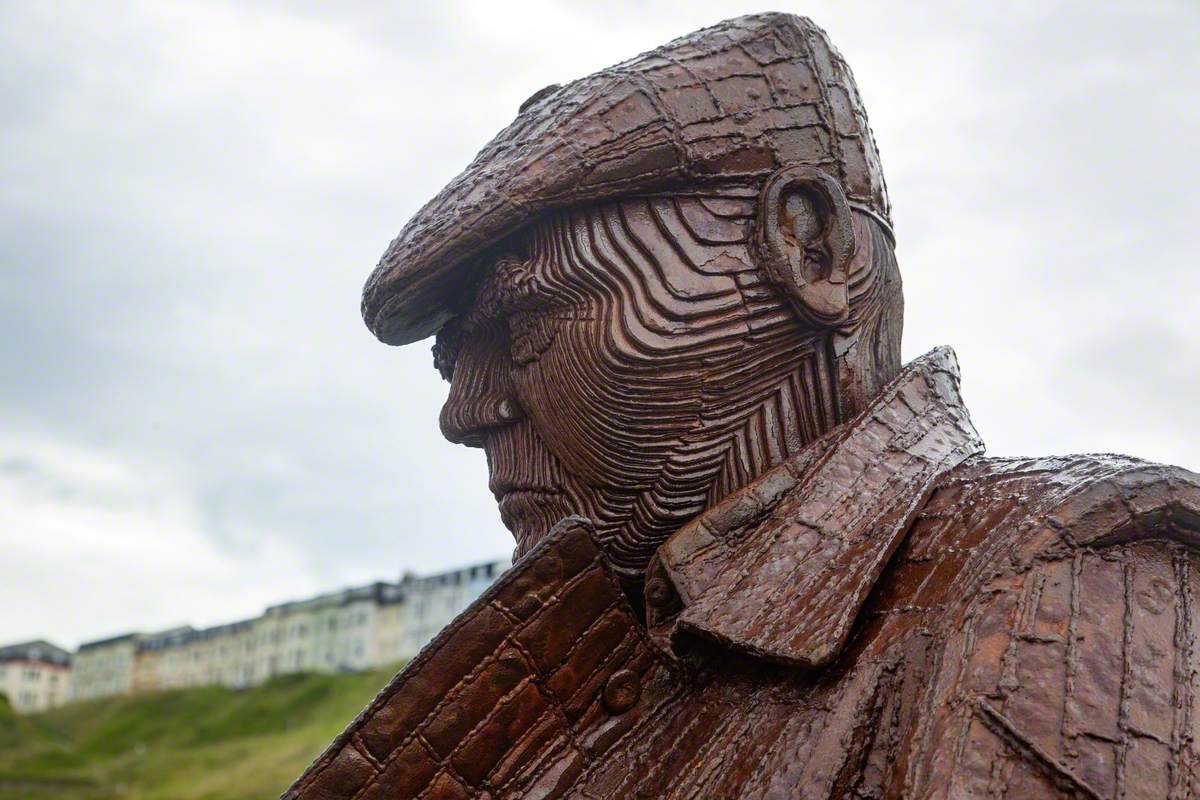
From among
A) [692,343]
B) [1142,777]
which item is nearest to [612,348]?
[692,343]

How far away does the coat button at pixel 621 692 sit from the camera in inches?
105

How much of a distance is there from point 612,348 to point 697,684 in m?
0.70

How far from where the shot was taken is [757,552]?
2598 mm

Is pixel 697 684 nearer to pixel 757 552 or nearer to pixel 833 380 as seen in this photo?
pixel 757 552

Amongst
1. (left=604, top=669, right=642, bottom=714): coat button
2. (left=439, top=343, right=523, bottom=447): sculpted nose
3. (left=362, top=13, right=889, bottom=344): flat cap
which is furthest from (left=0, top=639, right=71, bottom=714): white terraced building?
(left=604, top=669, right=642, bottom=714): coat button

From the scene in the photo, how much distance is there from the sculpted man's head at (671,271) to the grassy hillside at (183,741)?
12457mm

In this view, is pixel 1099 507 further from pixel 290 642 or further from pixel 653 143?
pixel 290 642

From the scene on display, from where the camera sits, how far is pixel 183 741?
74.5ft

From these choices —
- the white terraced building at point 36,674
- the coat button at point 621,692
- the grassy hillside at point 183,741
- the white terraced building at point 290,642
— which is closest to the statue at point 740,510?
the coat button at point 621,692

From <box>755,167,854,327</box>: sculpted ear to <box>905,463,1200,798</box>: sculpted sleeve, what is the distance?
2.46 feet

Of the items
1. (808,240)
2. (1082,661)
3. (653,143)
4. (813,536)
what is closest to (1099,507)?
(1082,661)

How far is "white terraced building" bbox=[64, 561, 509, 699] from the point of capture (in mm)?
20156

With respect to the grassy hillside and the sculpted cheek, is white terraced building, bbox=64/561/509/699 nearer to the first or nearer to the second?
the grassy hillside

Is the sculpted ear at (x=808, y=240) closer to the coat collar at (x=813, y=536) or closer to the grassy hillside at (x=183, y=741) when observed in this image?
the coat collar at (x=813, y=536)
